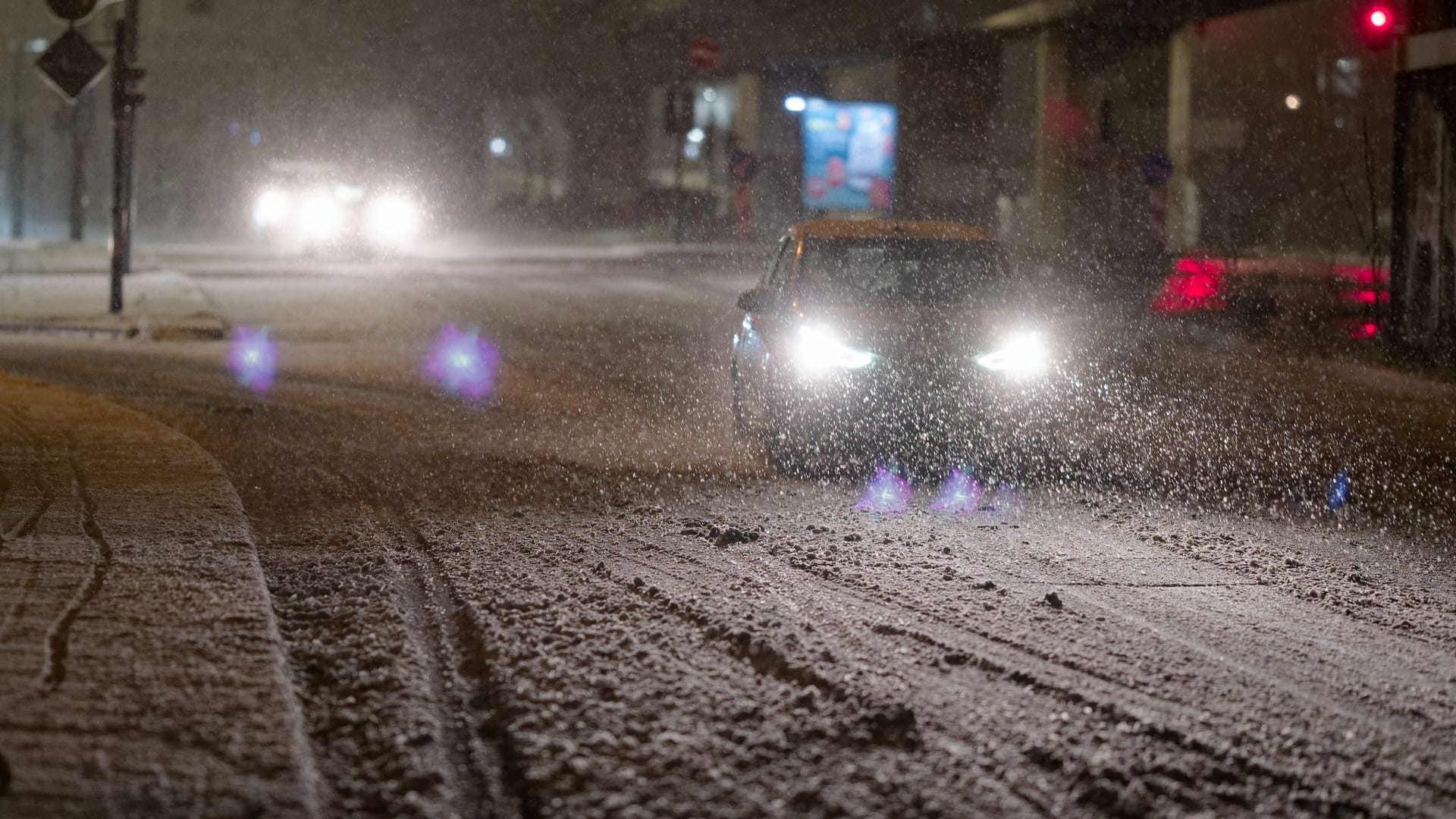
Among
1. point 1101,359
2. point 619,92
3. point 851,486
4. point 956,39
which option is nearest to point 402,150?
point 619,92

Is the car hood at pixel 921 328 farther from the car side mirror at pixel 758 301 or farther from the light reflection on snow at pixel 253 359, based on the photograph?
the light reflection on snow at pixel 253 359

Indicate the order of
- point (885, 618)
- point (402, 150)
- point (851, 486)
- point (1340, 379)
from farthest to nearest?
point (402, 150) → point (1340, 379) → point (851, 486) → point (885, 618)

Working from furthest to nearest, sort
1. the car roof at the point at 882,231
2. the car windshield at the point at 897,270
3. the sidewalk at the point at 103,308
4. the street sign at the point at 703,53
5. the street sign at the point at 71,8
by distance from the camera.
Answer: the street sign at the point at 703,53 → the street sign at the point at 71,8 → the sidewalk at the point at 103,308 → the car roof at the point at 882,231 → the car windshield at the point at 897,270

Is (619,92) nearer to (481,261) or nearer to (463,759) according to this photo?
(481,261)

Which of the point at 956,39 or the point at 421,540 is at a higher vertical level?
the point at 956,39

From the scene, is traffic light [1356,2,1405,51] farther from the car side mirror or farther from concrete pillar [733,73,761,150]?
concrete pillar [733,73,761,150]

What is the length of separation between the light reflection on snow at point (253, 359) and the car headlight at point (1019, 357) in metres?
6.39

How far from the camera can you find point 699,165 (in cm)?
6981

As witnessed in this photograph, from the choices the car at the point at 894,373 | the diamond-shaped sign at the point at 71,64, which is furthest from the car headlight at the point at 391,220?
the car at the point at 894,373

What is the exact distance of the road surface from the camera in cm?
423

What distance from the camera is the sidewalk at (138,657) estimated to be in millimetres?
3977

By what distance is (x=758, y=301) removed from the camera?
10820mm

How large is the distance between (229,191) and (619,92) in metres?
18.3

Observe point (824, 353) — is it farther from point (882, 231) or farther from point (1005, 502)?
point (1005, 502)
